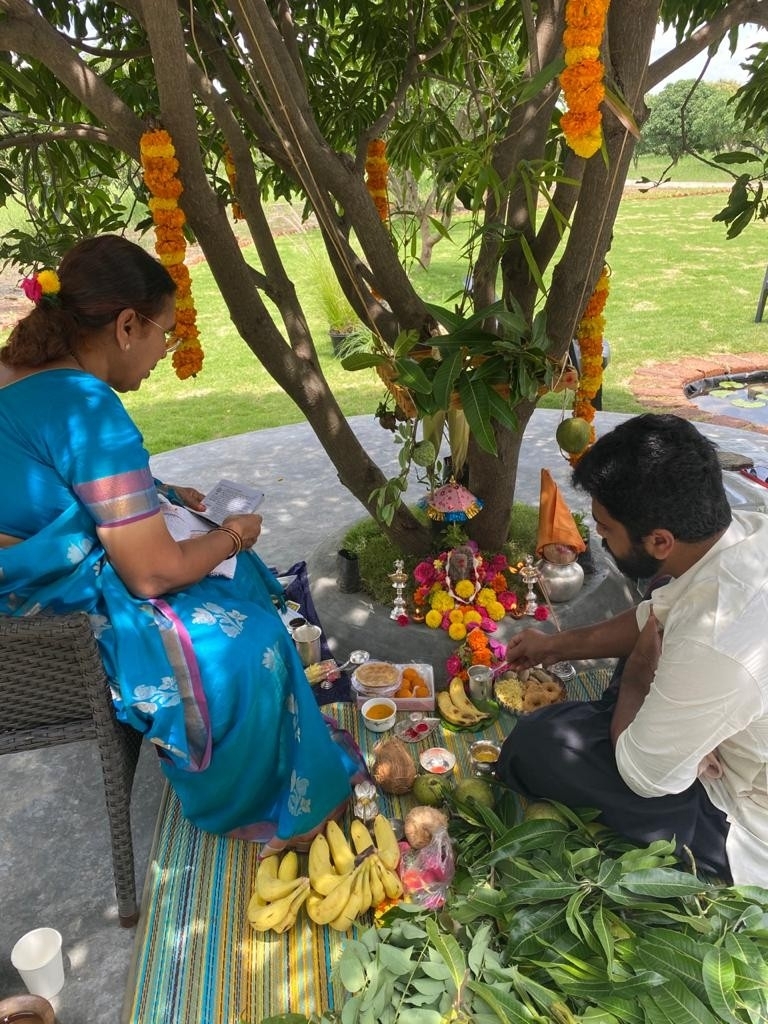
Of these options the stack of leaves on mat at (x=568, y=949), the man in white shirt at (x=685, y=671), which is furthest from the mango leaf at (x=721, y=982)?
the man in white shirt at (x=685, y=671)

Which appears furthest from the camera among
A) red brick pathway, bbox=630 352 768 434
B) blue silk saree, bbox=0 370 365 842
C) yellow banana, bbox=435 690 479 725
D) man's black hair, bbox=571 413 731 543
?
red brick pathway, bbox=630 352 768 434

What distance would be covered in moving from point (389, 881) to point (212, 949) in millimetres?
436

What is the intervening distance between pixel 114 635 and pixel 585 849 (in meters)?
1.15

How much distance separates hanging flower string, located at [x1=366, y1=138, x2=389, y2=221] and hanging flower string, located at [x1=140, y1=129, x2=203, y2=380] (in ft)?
2.97

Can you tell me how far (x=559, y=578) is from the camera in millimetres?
2773

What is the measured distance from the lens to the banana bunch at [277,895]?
5.64 feet

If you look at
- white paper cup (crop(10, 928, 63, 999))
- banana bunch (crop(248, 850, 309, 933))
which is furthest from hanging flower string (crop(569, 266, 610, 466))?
white paper cup (crop(10, 928, 63, 999))

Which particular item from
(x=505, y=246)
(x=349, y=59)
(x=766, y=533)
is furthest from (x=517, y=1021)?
(x=349, y=59)

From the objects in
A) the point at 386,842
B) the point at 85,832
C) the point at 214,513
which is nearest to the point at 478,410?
the point at 214,513

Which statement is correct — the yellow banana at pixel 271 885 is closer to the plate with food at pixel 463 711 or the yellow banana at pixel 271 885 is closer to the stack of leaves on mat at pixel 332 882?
the stack of leaves on mat at pixel 332 882

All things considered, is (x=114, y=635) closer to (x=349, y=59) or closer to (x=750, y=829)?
(x=750, y=829)

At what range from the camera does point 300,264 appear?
483 inches

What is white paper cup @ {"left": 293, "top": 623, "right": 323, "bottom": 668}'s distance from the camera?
260 centimetres

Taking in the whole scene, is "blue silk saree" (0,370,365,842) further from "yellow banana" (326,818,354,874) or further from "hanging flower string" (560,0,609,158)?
"hanging flower string" (560,0,609,158)
